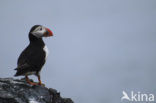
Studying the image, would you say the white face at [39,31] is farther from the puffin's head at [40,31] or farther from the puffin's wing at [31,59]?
the puffin's wing at [31,59]

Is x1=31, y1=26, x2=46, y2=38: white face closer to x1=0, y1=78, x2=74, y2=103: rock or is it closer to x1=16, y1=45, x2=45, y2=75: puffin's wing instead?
x1=16, y1=45, x2=45, y2=75: puffin's wing

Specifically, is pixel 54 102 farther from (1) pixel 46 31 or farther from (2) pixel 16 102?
(1) pixel 46 31

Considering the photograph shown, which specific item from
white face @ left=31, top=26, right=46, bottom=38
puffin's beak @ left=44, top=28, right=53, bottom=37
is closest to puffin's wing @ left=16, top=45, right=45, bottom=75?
white face @ left=31, top=26, right=46, bottom=38

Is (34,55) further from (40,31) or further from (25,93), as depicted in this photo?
(25,93)

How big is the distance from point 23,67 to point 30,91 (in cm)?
109

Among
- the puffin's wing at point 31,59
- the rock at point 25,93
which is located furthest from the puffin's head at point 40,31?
the rock at point 25,93

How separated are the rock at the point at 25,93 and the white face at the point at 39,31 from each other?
2.42m

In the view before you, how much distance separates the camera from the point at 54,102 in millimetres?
9711

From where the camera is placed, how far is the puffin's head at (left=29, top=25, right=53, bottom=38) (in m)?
10.7

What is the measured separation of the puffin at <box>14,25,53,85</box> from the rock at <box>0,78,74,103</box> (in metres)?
0.54

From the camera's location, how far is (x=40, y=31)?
35.3 ft

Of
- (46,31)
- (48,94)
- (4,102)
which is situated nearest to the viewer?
(4,102)

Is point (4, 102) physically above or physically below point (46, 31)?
below

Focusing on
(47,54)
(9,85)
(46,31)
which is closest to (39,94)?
(9,85)
